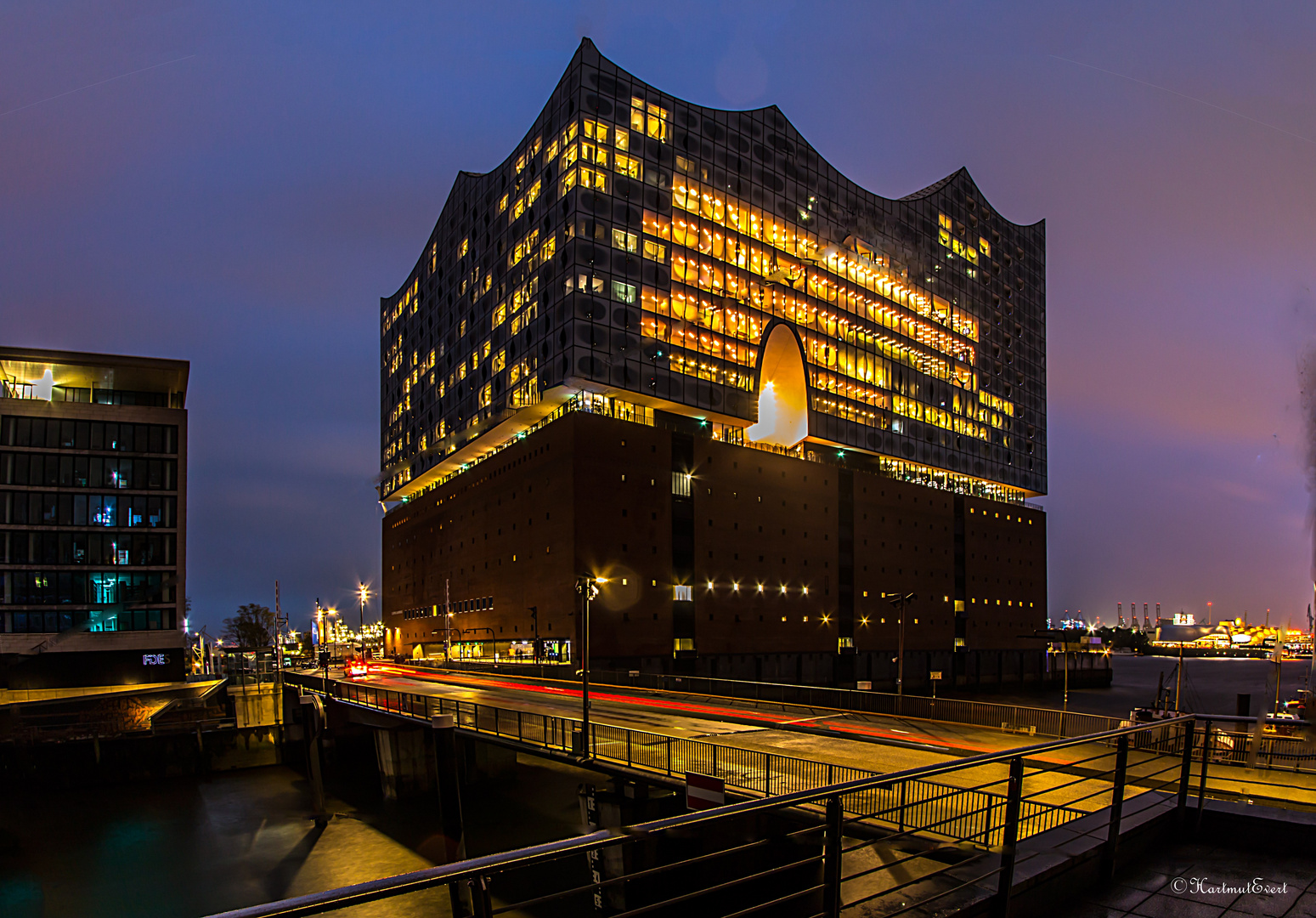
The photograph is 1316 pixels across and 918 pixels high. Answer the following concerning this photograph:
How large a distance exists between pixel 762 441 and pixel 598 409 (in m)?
19.3

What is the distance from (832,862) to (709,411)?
7046cm

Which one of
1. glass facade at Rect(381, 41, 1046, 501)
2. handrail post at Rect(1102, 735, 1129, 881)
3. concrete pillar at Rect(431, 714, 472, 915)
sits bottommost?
concrete pillar at Rect(431, 714, 472, 915)

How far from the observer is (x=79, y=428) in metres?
70.9

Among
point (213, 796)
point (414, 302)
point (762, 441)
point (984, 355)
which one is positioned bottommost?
point (213, 796)

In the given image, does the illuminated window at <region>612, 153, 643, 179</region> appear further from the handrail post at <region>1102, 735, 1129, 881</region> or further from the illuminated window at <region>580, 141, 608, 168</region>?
the handrail post at <region>1102, 735, 1129, 881</region>

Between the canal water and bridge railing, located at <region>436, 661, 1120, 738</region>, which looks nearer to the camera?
bridge railing, located at <region>436, 661, 1120, 738</region>

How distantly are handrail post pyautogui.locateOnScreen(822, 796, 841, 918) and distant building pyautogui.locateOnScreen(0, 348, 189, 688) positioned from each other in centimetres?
7647

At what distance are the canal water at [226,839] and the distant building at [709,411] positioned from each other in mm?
23031

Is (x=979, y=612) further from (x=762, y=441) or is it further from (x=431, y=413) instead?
(x=431, y=413)

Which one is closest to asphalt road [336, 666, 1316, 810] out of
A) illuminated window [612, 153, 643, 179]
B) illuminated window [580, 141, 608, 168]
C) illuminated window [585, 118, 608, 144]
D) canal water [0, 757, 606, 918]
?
canal water [0, 757, 606, 918]

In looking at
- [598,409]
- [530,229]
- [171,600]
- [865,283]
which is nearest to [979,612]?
[865,283]

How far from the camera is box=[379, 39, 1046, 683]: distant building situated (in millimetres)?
68625

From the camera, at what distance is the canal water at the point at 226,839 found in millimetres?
29156

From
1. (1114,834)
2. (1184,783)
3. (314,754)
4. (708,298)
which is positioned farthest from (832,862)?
(708,298)
